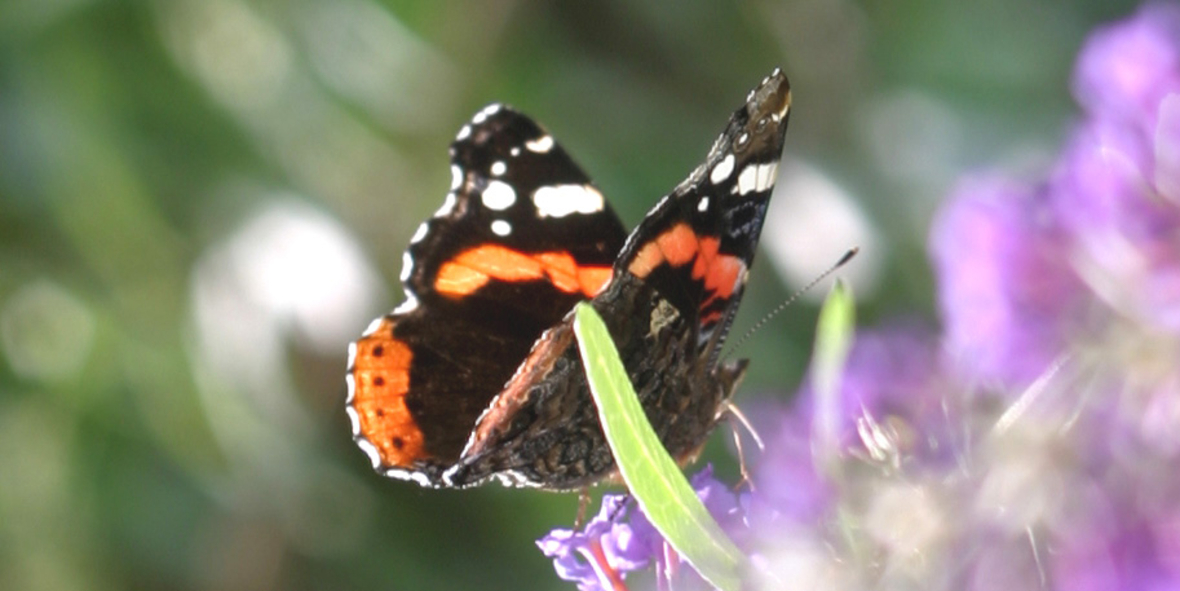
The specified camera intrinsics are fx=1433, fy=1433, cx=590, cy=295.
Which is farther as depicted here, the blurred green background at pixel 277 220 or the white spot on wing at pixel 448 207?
the blurred green background at pixel 277 220

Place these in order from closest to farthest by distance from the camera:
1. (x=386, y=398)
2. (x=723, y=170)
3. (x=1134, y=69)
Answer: (x=1134, y=69), (x=723, y=170), (x=386, y=398)

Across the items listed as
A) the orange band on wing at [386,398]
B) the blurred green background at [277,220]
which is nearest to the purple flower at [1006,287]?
the orange band on wing at [386,398]

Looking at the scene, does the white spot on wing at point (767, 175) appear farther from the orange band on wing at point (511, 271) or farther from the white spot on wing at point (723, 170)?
the orange band on wing at point (511, 271)

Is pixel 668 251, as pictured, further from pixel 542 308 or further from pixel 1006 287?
pixel 1006 287

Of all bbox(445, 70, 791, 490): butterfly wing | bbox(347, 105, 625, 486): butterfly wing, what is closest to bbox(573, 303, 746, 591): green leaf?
bbox(445, 70, 791, 490): butterfly wing

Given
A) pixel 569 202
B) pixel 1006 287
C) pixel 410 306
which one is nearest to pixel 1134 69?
pixel 1006 287

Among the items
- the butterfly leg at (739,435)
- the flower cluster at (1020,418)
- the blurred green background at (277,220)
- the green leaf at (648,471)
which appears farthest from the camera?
the blurred green background at (277,220)

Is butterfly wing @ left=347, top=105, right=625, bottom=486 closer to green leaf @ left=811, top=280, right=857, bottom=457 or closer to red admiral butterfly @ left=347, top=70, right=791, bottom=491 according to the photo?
red admiral butterfly @ left=347, top=70, right=791, bottom=491

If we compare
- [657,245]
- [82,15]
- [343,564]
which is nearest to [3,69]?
[82,15]
